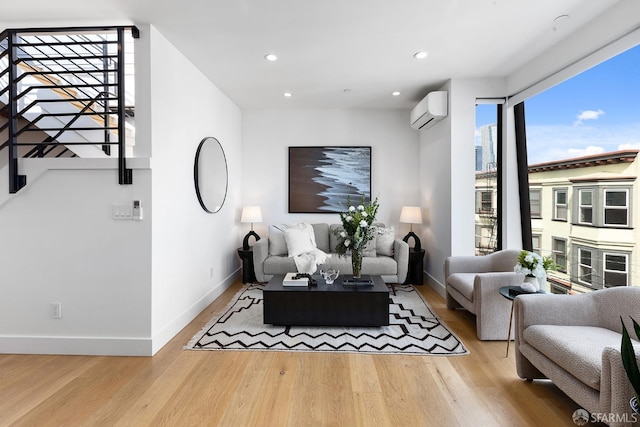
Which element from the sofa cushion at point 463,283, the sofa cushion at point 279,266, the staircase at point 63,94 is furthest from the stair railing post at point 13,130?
the sofa cushion at point 463,283

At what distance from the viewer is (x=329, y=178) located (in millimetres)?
5258

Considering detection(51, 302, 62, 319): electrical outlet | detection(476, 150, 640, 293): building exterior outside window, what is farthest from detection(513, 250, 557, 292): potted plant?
detection(51, 302, 62, 319): electrical outlet

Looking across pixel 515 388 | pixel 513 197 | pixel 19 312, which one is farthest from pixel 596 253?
pixel 19 312

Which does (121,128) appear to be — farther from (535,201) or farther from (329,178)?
(535,201)

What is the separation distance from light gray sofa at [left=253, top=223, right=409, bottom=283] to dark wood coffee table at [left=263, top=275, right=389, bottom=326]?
114cm

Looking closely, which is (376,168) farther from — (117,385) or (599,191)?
(117,385)

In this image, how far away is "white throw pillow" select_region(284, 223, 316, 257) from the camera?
455 cm

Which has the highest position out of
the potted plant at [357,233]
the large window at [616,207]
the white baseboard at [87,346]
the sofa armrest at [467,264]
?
the large window at [616,207]

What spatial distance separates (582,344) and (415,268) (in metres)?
2.99

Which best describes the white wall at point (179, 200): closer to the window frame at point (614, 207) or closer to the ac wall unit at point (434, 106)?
the ac wall unit at point (434, 106)

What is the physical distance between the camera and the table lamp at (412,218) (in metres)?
4.80

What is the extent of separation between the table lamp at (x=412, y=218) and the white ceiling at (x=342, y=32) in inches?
69.4

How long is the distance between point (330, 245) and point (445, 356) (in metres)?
2.58

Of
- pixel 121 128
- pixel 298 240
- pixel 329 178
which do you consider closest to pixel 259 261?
pixel 298 240
